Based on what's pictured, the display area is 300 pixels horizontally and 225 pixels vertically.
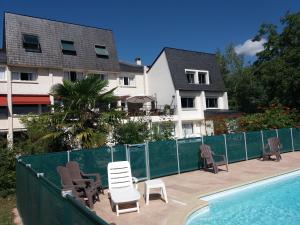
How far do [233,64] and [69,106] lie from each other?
57048 mm

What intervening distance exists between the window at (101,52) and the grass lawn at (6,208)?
2536cm

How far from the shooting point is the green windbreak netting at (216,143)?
17397 millimetres

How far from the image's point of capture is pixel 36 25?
1314 inches

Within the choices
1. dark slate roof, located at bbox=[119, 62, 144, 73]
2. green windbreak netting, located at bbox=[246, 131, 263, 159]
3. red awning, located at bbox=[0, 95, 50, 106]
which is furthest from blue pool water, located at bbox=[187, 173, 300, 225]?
dark slate roof, located at bbox=[119, 62, 144, 73]

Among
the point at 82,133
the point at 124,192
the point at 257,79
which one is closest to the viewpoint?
the point at 124,192

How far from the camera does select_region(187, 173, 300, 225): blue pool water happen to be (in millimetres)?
9805

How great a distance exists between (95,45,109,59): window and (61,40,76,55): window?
287cm

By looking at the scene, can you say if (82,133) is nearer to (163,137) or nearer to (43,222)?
(163,137)

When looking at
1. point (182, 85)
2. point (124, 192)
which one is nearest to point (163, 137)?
point (124, 192)

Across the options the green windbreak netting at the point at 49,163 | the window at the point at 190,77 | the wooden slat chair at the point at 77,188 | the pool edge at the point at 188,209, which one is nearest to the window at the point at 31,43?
the window at the point at 190,77

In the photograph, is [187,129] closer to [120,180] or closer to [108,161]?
[108,161]

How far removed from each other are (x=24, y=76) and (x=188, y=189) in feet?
78.4

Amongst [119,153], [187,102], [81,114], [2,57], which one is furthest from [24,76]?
[119,153]

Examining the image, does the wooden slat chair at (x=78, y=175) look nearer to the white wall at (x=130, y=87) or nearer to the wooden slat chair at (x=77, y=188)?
the wooden slat chair at (x=77, y=188)
